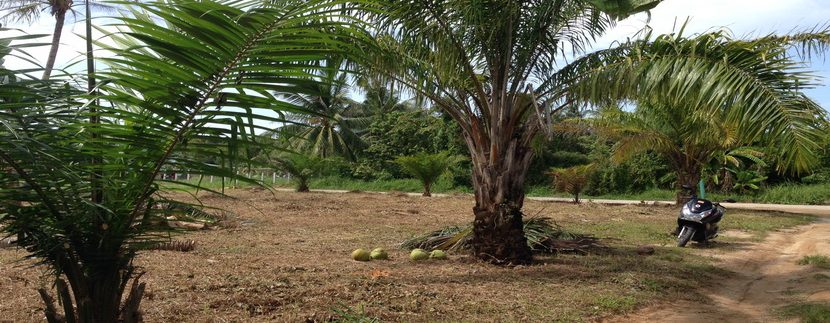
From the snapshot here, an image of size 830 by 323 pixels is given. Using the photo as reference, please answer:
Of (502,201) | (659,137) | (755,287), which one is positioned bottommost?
(755,287)

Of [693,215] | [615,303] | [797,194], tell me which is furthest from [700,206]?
[797,194]

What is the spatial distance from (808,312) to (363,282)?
335 cm

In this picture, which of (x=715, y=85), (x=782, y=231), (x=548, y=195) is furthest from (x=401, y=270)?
(x=548, y=195)

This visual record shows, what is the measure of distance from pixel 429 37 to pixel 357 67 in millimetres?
776

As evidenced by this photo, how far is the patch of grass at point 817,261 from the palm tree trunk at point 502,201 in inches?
130

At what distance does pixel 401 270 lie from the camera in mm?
6590

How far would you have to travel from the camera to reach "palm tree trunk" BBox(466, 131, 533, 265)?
691 cm

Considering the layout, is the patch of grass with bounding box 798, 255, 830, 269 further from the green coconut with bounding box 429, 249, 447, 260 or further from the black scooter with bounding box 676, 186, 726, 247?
the green coconut with bounding box 429, 249, 447, 260

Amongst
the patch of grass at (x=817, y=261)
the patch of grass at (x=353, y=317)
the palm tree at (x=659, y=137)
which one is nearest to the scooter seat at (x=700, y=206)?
the patch of grass at (x=817, y=261)

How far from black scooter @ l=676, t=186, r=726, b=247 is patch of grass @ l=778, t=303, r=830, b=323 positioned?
12.7 ft

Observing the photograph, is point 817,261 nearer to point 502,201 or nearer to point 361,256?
point 502,201

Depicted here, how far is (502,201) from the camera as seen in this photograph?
272 inches

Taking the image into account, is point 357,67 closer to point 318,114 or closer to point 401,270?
point 401,270

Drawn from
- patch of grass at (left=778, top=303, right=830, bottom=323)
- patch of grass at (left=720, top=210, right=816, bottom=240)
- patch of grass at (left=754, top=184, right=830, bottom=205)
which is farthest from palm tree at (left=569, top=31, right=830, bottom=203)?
patch of grass at (left=754, top=184, right=830, bottom=205)
